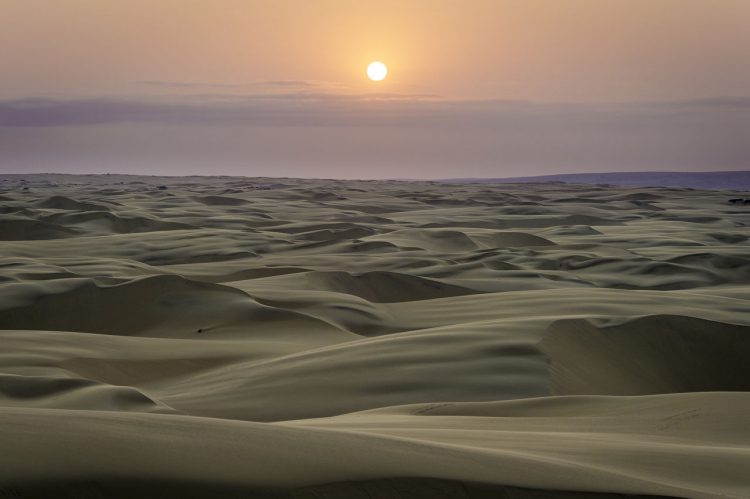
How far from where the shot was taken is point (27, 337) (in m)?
4.98

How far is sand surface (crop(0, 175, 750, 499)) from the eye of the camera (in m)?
1.88

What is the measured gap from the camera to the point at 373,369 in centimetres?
420

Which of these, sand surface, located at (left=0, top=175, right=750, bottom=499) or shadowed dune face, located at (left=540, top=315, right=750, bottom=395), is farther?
shadowed dune face, located at (left=540, top=315, right=750, bottom=395)

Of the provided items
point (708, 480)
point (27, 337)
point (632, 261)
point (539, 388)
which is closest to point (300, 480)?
point (708, 480)

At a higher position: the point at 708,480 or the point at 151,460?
the point at 151,460

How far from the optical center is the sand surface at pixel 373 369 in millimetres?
1884

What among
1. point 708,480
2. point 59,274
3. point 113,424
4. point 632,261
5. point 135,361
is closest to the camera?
point 113,424

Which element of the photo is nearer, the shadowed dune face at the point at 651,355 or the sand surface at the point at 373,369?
the sand surface at the point at 373,369

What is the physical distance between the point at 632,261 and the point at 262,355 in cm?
518

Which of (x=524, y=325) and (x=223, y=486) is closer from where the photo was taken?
(x=223, y=486)

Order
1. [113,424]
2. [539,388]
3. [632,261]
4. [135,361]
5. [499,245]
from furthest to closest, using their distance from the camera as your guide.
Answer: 1. [499,245]
2. [632,261]
3. [135,361]
4. [539,388]
5. [113,424]

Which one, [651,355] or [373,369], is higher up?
[373,369]

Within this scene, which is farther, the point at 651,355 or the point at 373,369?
the point at 651,355

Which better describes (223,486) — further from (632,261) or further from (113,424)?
(632,261)
